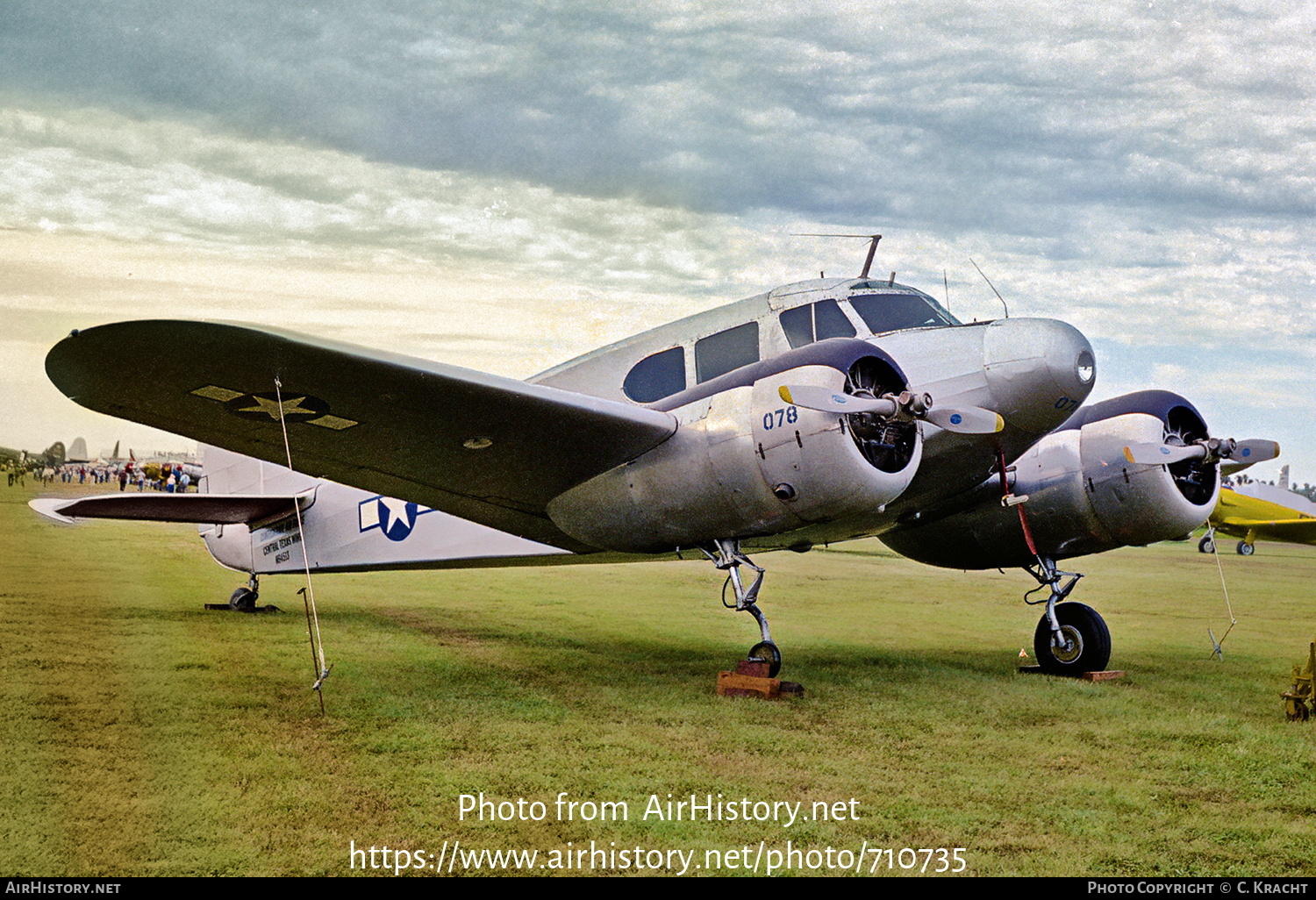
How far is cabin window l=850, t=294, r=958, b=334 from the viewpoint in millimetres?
Answer: 8336

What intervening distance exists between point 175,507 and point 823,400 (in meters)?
8.36

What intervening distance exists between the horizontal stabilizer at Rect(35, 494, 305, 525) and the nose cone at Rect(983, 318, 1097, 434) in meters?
7.72

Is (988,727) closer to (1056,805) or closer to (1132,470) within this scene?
(1056,805)

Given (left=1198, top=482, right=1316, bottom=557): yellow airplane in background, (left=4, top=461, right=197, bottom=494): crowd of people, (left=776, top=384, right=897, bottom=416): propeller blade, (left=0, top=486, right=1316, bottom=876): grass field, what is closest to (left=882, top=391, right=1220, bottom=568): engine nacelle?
(left=0, top=486, right=1316, bottom=876): grass field

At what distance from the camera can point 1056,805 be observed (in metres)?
4.99

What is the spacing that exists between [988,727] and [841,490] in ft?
6.66

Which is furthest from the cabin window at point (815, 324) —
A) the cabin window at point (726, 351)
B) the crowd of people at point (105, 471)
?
the crowd of people at point (105, 471)

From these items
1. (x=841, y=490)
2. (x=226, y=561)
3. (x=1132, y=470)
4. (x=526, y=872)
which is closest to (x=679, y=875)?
(x=526, y=872)

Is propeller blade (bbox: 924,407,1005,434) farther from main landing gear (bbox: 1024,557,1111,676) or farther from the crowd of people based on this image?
the crowd of people

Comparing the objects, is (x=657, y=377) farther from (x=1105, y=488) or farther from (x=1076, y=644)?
(x=1076, y=644)

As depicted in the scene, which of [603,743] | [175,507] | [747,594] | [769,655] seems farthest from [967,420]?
[175,507]

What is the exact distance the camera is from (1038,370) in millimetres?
7430

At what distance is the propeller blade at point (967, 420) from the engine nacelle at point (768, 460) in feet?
0.83

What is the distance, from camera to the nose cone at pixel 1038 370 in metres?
7.43
